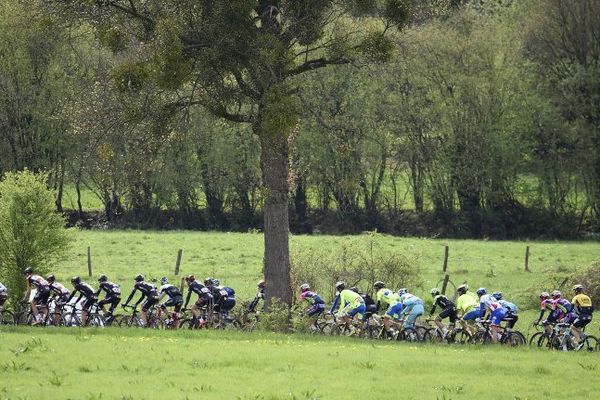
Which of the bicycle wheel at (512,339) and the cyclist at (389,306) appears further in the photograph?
the cyclist at (389,306)

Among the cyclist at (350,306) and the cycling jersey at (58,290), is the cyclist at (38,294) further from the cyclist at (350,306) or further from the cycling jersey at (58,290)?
the cyclist at (350,306)

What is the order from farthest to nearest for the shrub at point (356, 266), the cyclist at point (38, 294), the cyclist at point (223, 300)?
1. the shrub at point (356, 266)
2. the cyclist at point (223, 300)
3. the cyclist at point (38, 294)

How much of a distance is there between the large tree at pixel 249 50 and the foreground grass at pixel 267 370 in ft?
19.9

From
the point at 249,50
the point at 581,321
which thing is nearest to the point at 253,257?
the point at 249,50

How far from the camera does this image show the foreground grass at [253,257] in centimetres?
4294

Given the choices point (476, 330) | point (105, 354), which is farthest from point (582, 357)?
point (105, 354)

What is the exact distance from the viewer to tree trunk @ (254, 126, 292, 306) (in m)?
30.1

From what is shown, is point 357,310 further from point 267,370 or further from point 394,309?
point 267,370

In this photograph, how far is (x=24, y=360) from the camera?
20.7 metres

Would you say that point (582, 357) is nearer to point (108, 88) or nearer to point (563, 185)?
point (108, 88)

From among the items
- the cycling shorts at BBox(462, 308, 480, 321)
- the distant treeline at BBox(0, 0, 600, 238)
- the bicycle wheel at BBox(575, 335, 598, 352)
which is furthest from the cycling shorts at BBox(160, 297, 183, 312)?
the distant treeline at BBox(0, 0, 600, 238)

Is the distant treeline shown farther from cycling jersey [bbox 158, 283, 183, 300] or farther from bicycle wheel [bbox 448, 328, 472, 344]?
bicycle wheel [bbox 448, 328, 472, 344]

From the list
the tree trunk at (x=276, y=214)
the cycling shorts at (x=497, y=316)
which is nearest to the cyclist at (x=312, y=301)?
the tree trunk at (x=276, y=214)

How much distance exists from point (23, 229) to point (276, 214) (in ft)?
28.8
